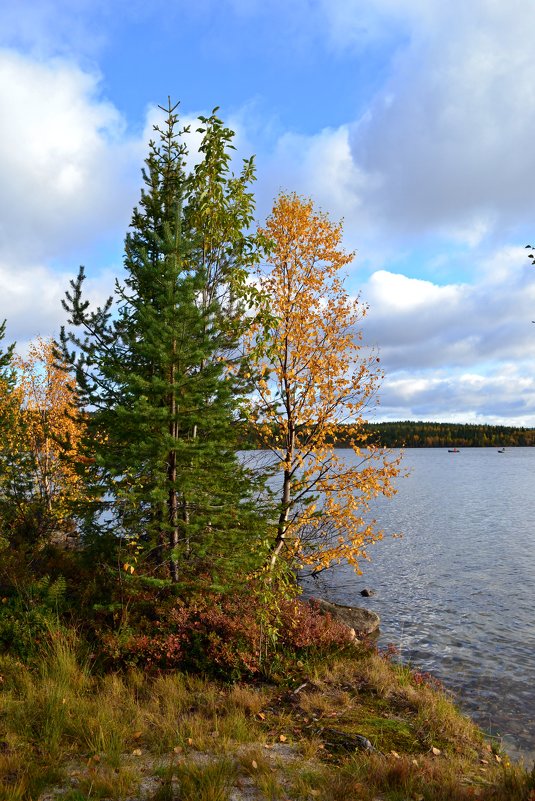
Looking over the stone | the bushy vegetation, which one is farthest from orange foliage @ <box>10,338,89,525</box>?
the stone

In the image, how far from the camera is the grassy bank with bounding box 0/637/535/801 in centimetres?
612

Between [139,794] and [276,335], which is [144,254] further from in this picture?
[139,794]

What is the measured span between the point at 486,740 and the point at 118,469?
9309mm

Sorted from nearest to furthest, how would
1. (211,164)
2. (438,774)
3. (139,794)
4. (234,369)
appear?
1. (139,794)
2. (438,774)
3. (211,164)
4. (234,369)

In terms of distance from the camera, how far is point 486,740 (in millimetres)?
10062

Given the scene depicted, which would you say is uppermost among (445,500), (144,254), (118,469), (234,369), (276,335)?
(144,254)

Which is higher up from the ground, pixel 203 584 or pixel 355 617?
pixel 203 584

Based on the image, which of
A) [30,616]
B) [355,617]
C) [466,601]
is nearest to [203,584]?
[30,616]

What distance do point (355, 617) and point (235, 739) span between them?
10.5m

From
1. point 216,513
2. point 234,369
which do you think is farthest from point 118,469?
point 234,369

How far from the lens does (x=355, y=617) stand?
17.3 meters

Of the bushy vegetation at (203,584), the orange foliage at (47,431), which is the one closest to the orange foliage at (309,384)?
the bushy vegetation at (203,584)

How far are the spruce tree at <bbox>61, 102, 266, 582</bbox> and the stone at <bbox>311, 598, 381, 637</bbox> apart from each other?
6.39 meters

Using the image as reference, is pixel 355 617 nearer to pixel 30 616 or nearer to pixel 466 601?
pixel 466 601
